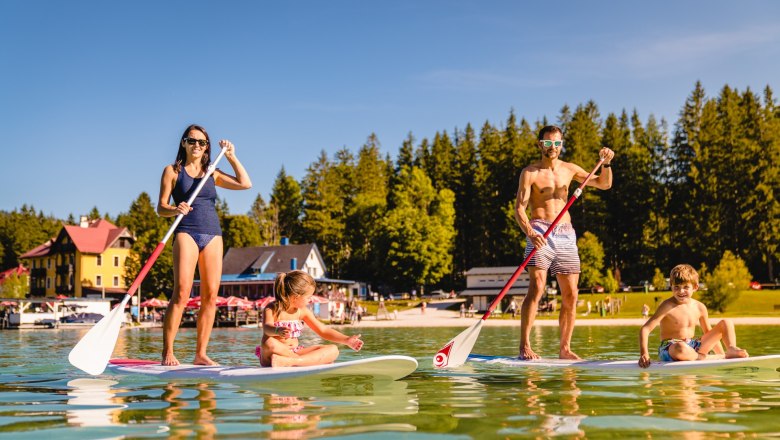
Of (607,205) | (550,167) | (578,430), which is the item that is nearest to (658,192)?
(607,205)

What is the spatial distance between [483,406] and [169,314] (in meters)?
4.08

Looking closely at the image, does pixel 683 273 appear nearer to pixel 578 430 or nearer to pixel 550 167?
pixel 550 167

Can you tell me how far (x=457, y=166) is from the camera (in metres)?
95.9

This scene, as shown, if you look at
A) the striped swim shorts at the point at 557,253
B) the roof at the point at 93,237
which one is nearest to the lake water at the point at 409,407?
the striped swim shorts at the point at 557,253

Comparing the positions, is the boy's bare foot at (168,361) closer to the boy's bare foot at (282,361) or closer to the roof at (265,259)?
the boy's bare foot at (282,361)

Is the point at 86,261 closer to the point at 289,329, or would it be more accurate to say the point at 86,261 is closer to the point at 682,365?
the point at 289,329

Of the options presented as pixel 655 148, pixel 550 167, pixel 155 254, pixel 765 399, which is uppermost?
pixel 655 148

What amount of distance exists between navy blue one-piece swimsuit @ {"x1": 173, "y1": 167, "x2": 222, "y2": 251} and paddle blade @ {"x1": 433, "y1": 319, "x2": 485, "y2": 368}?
2846 mm

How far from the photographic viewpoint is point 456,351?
8375 mm

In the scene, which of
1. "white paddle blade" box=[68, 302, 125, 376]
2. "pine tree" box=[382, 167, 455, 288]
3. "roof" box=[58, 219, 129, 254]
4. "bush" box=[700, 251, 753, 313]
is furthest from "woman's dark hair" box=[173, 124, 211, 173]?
"roof" box=[58, 219, 129, 254]

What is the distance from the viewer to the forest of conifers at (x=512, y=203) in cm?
7100

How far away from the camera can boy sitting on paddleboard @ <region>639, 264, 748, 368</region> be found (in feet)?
24.1

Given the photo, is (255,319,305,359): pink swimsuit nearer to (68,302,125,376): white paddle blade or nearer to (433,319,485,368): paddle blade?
(68,302,125,376): white paddle blade

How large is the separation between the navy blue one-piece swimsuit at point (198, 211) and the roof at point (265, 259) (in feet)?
215
